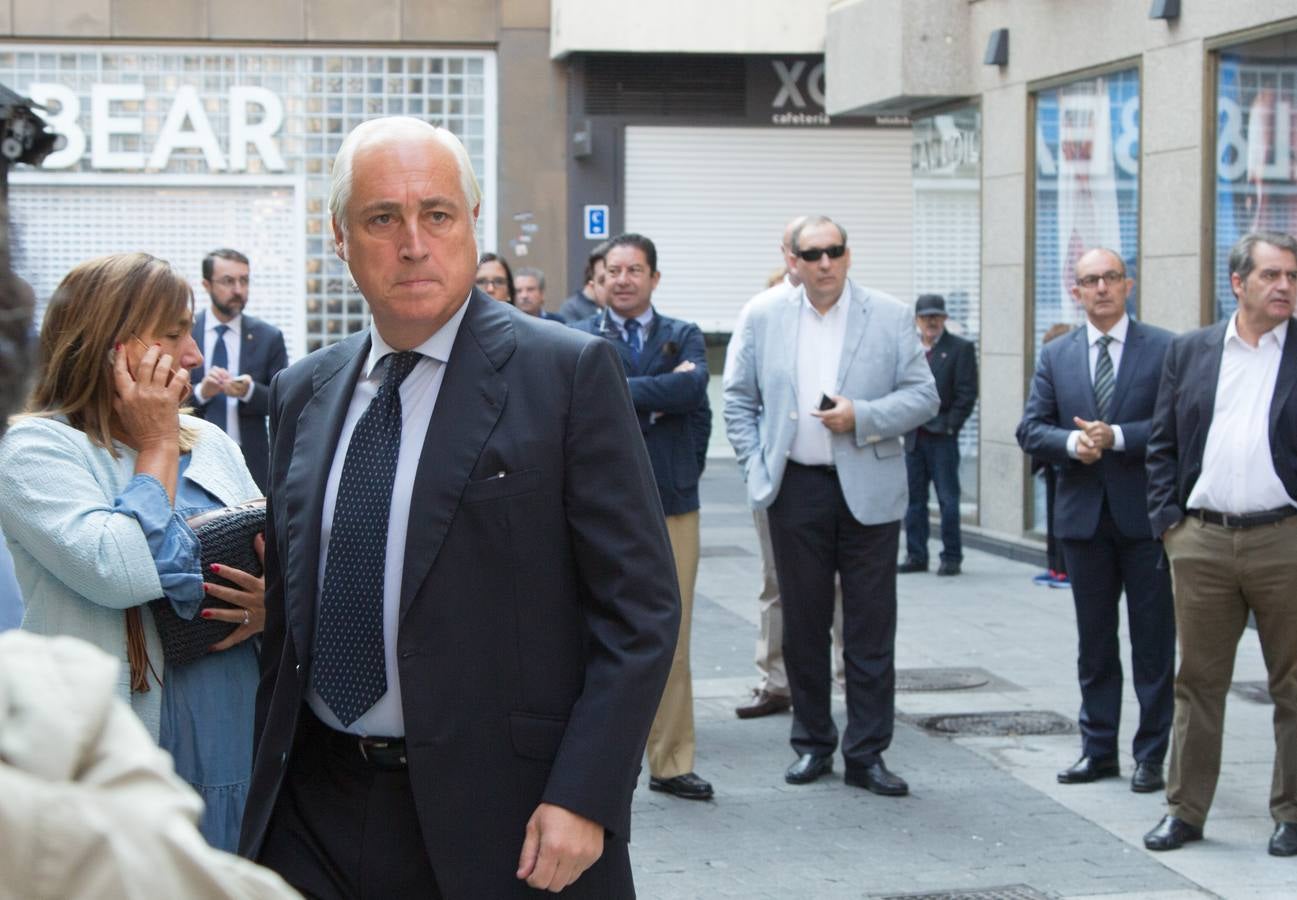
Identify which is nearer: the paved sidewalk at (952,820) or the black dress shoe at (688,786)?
the paved sidewalk at (952,820)

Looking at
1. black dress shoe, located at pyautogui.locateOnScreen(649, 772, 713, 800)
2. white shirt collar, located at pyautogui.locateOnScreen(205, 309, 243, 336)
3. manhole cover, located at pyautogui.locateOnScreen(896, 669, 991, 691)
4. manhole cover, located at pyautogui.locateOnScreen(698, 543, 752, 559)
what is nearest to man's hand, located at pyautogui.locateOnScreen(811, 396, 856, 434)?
black dress shoe, located at pyautogui.locateOnScreen(649, 772, 713, 800)

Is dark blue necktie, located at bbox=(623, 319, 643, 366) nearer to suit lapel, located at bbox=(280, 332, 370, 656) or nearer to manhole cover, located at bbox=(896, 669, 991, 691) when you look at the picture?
manhole cover, located at bbox=(896, 669, 991, 691)

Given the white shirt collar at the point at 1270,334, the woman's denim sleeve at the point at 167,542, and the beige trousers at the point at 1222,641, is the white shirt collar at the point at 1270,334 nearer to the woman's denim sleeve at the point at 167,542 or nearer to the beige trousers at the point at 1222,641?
the beige trousers at the point at 1222,641

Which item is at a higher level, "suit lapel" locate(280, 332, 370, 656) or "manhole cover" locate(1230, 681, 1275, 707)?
"suit lapel" locate(280, 332, 370, 656)

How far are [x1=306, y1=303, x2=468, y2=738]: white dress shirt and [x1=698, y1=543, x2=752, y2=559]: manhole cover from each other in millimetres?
11482

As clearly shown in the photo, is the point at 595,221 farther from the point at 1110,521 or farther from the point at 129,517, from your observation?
the point at 129,517

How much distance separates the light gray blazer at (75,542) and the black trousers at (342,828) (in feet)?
1.89

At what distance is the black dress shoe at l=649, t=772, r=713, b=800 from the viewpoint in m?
7.18

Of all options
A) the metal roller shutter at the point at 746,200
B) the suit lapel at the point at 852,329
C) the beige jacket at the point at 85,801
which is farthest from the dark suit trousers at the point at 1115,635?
the metal roller shutter at the point at 746,200

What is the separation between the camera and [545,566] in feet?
10.2

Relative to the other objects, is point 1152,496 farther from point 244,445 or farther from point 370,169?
point 244,445

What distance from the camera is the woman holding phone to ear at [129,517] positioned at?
11.9ft

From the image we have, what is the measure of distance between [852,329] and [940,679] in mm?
2818

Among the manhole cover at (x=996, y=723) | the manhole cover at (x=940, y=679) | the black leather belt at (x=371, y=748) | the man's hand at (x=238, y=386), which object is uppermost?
the man's hand at (x=238, y=386)
